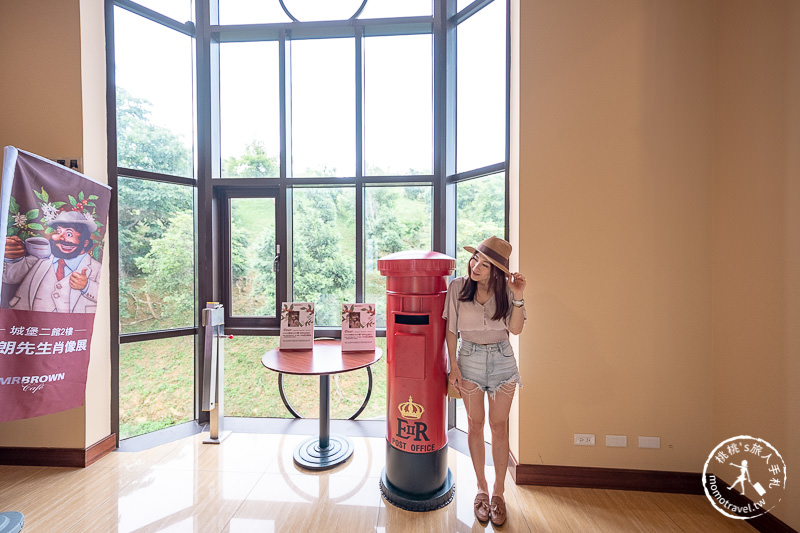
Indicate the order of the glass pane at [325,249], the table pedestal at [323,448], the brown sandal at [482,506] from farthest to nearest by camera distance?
the glass pane at [325,249]
the table pedestal at [323,448]
the brown sandal at [482,506]

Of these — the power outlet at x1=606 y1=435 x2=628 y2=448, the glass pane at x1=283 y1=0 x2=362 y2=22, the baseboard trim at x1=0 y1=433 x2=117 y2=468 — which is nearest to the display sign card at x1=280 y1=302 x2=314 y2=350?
the baseboard trim at x1=0 y1=433 x2=117 y2=468

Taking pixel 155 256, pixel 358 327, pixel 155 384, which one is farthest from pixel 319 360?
pixel 155 256

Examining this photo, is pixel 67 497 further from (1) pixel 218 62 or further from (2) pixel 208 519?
(1) pixel 218 62

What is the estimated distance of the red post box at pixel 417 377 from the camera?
182 centimetres

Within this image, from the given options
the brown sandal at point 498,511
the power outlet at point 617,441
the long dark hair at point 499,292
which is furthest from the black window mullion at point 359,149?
the power outlet at point 617,441

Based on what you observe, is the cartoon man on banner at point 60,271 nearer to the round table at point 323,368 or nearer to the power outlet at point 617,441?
the round table at point 323,368

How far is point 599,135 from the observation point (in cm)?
207

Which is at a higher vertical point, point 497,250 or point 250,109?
point 250,109

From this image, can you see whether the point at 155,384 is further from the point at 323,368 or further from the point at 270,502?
the point at 323,368

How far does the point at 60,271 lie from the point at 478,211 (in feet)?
9.54

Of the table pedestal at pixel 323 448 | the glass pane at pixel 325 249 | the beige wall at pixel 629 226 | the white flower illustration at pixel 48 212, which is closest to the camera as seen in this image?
the white flower illustration at pixel 48 212

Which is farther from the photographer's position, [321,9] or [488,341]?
[321,9]

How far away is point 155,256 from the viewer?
2.68 meters

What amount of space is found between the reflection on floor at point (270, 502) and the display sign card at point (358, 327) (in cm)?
87
